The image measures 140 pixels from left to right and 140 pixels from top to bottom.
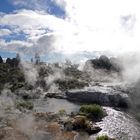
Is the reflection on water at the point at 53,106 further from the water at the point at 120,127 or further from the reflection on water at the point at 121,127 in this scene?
the reflection on water at the point at 121,127

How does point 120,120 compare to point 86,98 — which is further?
point 86,98

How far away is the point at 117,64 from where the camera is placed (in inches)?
7111

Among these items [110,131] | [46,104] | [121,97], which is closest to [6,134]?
[110,131]

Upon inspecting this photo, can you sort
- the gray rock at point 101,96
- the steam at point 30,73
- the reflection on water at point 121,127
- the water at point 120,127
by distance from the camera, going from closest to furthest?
1. the water at point 120,127
2. the reflection on water at point 121,127
3. the gray rock at point 101,96
4. the steam at point 30,73

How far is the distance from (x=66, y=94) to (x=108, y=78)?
48.9 m

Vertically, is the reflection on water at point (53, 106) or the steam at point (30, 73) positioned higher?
the steam at point (30, 73)

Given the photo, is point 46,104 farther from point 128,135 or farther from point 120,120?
point 128,135

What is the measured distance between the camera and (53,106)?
9256cm

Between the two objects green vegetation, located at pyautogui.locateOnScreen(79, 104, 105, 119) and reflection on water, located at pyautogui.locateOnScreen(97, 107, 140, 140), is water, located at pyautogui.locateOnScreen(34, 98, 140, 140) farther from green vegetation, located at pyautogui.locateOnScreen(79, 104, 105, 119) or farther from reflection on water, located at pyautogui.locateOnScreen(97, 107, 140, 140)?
green vegetation, located at pyautogui.locateOnScreen(79, 104, 105, 119)

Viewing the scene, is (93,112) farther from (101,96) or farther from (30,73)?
(30,73)

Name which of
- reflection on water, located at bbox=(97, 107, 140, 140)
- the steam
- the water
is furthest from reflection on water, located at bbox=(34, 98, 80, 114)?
the steam

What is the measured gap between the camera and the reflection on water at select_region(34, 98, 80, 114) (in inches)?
3359

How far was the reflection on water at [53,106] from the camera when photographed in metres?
85.3

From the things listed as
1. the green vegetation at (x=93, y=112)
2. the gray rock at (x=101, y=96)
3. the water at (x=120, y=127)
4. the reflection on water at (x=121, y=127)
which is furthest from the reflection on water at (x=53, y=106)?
the reflection on water at (x=121, y=127)
